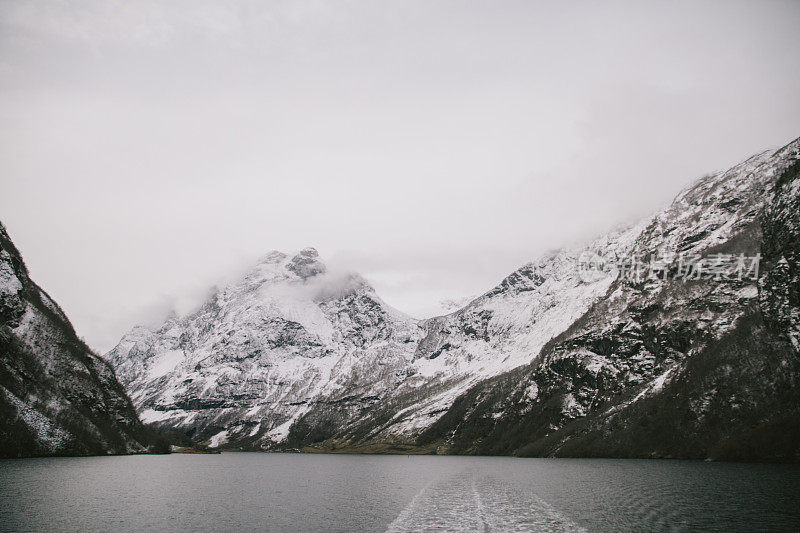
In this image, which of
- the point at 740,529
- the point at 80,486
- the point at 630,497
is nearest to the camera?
the point at 740,529

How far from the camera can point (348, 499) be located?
8294cm

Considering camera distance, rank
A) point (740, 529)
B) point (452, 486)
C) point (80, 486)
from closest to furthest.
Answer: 1. point (740, 529)
2. point (80, 486)
3. point (452, 486)

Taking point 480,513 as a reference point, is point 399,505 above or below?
below

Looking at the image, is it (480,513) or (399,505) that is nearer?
(480,513)

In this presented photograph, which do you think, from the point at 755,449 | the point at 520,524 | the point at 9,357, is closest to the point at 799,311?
the point at 755,449

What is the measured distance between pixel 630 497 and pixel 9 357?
218m

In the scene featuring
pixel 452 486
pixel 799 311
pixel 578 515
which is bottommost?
pixel 452 486

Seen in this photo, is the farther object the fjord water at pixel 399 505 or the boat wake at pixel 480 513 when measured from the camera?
the boat wake at pixel 480 513

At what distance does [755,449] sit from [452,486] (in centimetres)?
12403

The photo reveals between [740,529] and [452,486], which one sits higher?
[740,529]

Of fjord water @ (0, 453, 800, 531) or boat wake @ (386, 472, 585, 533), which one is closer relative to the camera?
fjord water @ (0, 453, 800, 531)

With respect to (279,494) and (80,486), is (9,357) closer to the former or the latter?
(80,486)

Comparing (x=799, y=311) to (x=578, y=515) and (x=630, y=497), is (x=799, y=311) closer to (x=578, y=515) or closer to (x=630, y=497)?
(x=630, y=497)

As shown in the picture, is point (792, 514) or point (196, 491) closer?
point (792, 514)
